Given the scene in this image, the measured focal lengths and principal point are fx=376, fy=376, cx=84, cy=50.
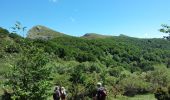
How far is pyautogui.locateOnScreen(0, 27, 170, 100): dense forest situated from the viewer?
21484 mm

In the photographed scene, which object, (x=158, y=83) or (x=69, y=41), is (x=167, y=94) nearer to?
(x=158, y=83)

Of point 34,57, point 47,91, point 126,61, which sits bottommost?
point 126,61

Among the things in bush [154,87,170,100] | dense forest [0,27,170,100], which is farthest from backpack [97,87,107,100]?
bush [154,87,170,100]

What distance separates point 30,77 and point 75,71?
124ft

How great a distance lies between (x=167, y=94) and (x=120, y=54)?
10340cm

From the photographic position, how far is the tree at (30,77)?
835 inches

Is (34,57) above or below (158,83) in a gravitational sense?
above

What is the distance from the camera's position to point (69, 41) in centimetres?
14700

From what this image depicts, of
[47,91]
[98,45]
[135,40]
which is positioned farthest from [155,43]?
[47,91]

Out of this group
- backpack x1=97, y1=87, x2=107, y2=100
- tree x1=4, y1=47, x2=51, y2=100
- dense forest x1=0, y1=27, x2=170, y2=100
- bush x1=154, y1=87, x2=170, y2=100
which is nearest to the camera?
backpack x1=97, y1=87, x2=107, y2=100

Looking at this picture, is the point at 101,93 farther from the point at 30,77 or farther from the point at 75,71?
the point at 75,71

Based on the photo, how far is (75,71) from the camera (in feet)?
194

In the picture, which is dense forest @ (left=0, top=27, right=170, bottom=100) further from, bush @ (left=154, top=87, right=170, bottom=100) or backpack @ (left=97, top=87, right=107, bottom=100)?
backpack @ (left=97, top=87, right=107, bottom=100)

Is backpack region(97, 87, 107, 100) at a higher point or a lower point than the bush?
higher
